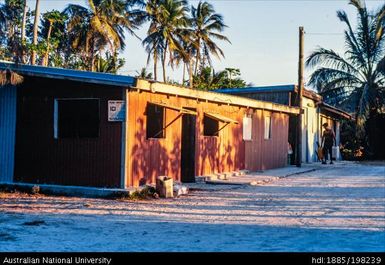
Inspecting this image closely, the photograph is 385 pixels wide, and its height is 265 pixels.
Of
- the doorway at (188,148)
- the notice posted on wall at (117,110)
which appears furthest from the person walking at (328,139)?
the notice posted on wall at (117,110)

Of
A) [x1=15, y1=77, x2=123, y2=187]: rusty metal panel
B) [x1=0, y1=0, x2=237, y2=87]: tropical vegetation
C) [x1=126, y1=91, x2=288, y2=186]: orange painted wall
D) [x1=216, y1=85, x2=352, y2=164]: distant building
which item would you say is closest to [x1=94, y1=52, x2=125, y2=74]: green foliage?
[x1=0, y1=0, x2=237, y2=87]: tropical vegetation

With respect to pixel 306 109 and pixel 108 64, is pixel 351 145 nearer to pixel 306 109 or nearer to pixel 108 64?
pixel 306 109

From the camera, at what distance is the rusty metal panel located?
1200 centimetres

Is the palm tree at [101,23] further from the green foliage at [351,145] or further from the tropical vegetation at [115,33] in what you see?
the green foliage at [351,145]

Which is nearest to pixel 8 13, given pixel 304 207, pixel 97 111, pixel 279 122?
pixel 97 111

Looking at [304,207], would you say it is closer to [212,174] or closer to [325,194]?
[325,194]

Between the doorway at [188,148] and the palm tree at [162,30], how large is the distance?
23671 millimetres

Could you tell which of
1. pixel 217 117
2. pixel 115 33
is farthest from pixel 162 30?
pixel 217 117

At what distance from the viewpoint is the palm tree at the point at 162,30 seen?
3888 centimetres

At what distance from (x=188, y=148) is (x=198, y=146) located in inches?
13.8

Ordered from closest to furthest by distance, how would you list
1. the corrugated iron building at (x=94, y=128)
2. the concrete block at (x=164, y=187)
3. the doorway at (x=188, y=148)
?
the concrete block at (x=164, y=187), the corrugated iron building at (x=94, y=128), the doorway at (x=188, y=148)

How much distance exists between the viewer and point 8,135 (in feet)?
43.1

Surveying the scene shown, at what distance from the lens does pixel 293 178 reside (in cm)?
1722
